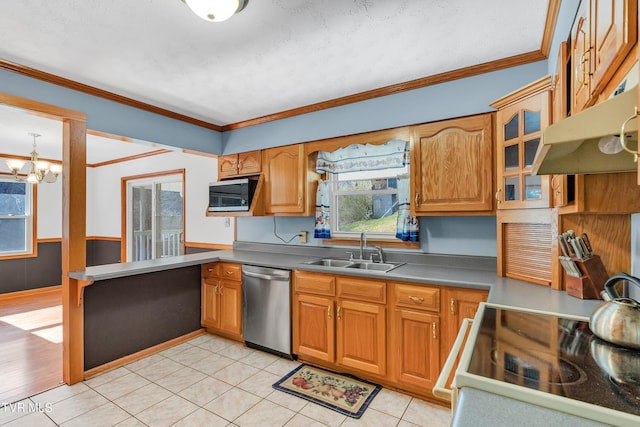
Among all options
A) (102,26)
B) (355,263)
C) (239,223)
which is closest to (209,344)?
(239,223)

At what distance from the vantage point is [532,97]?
6.28 feet

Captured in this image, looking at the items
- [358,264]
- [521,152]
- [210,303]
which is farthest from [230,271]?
[521,152]

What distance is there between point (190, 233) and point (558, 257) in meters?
4.12

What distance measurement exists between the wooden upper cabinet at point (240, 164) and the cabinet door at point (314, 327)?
1527 millimetres

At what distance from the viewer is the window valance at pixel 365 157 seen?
2820 mm

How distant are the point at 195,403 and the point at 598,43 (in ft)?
9.24

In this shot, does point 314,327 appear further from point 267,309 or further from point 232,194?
point 232,194

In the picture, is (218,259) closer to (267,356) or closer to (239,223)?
(239,223)

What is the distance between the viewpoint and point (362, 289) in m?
2.44

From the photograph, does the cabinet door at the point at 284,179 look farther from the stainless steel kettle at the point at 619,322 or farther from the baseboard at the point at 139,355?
the stainless steel kettle at the point at 619,322

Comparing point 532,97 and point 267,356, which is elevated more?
point 532,97

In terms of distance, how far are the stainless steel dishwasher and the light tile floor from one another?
0.72 feet

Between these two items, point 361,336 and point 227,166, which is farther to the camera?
point 227,166

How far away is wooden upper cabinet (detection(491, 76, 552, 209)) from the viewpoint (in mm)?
1843
